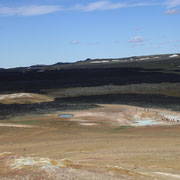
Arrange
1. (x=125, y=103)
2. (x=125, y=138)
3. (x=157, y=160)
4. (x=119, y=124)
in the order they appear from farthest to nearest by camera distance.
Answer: (x=125, y=103) → (x=119, y=124) → (x=125, y=138) → (x=157, y=160)

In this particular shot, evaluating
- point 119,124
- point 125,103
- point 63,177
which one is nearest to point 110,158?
point 63,177

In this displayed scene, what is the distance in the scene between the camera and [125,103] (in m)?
56.1

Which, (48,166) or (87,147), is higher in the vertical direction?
(48,166)

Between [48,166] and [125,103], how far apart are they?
137 feet

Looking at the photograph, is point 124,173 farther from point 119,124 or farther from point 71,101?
point 71,101

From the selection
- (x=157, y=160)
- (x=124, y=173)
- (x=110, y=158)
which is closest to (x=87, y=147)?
(x=110, y=158)

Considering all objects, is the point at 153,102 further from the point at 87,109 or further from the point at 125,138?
the point at 125,138

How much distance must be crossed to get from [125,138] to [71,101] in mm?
32984

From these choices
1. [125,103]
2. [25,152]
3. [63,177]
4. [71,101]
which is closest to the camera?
[63,177]

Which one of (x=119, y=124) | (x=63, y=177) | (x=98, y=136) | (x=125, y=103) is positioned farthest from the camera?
(x=125, y=103)

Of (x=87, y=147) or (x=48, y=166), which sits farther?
(x=87, y=147)

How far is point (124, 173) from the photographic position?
50.4 feet

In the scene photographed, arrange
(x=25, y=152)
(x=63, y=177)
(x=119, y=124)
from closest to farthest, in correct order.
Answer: (x=63, y=177), (x=25, y=152), (x=119, y=124)

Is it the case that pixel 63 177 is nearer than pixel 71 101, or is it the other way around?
pixel 63 177
